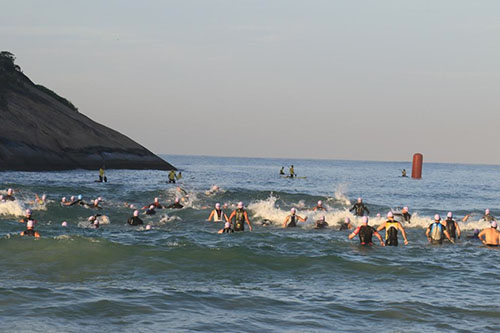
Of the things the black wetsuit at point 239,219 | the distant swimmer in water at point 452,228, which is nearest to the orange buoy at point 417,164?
the distant swimmer in water at point 452,228

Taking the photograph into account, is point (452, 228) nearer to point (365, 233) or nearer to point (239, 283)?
point (365, 233)

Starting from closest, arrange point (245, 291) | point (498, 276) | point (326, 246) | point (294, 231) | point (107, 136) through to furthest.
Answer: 1. point (245, 291)
2. point (498, 276)
3. point (326, 246)
4. point (294, 231)
5. point (107, 136)

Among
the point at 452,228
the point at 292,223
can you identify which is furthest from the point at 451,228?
the point at 292,223

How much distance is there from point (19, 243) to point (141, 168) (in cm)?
7950

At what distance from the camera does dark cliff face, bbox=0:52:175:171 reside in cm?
7850

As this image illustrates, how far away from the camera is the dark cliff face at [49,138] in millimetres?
78500

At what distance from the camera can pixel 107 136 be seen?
Result: 96.9 meters

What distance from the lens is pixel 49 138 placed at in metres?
84.4

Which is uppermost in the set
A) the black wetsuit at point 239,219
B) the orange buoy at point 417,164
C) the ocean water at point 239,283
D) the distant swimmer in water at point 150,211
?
the orange buoy at point 417,164

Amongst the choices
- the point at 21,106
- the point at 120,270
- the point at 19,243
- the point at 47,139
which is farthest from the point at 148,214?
the point at 21,106

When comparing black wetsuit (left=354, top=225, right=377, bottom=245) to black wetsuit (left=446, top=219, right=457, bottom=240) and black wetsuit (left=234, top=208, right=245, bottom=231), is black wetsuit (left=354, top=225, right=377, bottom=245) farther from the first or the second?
black wetsuit (left=234, top=208, right=245, bottom=231)

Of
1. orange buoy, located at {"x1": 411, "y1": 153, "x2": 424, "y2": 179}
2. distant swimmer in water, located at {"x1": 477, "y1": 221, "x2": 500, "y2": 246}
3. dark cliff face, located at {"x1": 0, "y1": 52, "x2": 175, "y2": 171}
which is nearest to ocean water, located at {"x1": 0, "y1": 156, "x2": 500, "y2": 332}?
distant swimmer in water, located at {"x1": 477, "y1": 221, "x2": 500, "y2": 246}

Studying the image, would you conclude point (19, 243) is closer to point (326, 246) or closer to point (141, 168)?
point (326, 246)

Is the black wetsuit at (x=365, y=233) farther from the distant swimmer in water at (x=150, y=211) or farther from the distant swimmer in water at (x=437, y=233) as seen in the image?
the distant swimmer in water at (x=150, y=211)
